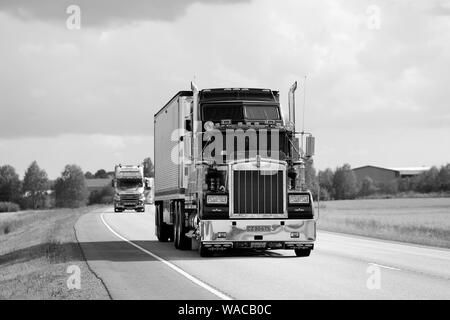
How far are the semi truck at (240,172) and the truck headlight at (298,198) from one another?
24mm

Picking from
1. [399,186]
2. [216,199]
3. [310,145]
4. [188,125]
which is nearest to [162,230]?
[188,125]

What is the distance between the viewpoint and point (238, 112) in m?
21.5

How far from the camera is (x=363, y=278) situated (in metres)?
15.1

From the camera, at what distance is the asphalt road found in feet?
42.3

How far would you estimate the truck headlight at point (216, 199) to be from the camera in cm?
1980

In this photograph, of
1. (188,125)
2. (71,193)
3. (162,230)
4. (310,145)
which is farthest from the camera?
(71,193)

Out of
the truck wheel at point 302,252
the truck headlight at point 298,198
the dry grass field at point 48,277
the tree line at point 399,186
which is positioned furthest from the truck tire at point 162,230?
the tree line at point 399,186

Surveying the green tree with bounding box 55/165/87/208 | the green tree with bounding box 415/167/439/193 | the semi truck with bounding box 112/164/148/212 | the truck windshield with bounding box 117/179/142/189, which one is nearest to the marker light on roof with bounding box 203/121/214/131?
the semi truck with bounding box 112/164/148/212

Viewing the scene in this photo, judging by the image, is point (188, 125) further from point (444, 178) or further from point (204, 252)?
point (444, 178)

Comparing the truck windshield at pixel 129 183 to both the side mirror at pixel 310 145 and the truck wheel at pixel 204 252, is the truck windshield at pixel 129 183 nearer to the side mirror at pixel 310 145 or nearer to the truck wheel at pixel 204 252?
the truck wheel at pixel 204 252

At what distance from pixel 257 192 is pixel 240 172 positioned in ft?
2.07

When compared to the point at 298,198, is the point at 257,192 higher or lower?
higher

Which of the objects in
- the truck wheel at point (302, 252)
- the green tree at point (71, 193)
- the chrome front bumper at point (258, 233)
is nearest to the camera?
the chrome front bumper at point (258, 233)
